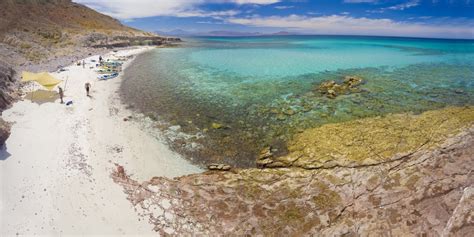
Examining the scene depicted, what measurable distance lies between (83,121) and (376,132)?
67.4ft

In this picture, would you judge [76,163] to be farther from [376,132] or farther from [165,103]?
[376,132]

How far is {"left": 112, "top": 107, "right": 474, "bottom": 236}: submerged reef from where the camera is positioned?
30.1ft

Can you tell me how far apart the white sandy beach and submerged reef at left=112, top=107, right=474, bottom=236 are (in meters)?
0.94

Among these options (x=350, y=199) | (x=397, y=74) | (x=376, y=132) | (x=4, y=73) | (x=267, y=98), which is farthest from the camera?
(x=397, y=74)

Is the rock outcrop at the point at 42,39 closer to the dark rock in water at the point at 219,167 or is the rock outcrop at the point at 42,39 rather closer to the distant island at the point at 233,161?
the distant island at the point at 233,161

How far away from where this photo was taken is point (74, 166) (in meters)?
12.9

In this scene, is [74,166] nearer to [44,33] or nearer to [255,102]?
[255,102]

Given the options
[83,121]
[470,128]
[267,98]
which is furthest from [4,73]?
[470,128]

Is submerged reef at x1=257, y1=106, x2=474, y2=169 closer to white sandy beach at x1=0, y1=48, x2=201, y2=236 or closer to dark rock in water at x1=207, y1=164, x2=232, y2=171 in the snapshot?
dark rock in water at x1=207, y1=164, x2=232, y2=171

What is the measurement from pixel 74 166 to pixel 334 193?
41.7ft

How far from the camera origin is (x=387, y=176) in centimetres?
1161

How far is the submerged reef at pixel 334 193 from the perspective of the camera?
9164 mm

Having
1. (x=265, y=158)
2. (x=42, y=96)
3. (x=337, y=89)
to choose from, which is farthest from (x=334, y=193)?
(x=42, y=96)

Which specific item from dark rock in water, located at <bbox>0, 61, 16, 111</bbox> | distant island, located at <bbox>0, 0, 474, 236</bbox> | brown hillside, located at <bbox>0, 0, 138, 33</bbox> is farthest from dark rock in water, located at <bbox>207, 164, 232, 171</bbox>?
brown hillside, located at <bbox>0, 0, 138, 33</bbox>
